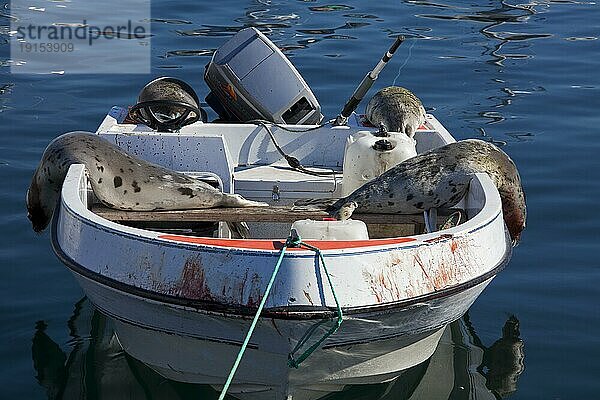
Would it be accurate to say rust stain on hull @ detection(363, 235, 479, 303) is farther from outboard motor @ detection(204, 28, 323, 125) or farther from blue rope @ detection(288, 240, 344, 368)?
outboard motor @ detection(204, 28, 323, 125)

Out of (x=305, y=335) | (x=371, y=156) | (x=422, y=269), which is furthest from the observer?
(x=371, y=156)

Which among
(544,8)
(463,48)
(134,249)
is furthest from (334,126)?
(544,8)

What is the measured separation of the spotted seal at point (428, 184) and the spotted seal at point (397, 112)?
1.34 m

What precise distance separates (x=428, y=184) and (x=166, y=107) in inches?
94.8

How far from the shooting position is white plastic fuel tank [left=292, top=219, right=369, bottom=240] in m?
5.41

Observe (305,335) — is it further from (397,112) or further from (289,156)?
(397,112)

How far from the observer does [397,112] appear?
7.93m

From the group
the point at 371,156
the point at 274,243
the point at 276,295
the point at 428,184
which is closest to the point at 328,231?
the point at 274,243

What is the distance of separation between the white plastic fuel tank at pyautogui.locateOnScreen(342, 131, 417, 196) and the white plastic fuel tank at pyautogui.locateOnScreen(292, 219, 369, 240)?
1.53 meters

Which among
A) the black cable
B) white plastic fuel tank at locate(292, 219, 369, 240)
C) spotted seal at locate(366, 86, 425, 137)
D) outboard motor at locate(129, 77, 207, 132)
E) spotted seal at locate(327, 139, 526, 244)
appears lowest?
the black cable

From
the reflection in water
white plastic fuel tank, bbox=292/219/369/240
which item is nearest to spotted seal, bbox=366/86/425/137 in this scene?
the reflection in water

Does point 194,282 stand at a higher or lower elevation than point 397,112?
higher

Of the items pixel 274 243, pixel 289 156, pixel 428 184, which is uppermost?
pixel 274 243

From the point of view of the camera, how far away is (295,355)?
5.10 meters
